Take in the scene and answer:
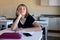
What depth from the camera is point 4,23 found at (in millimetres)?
4543

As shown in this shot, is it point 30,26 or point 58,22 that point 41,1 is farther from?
point 30,26

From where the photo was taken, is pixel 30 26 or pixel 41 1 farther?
pixel 41 1

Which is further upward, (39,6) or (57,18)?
(39,6)

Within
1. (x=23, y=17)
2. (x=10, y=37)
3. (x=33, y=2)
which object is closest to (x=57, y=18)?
(x=33, y=2)

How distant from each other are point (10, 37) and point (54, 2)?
4.82 metres

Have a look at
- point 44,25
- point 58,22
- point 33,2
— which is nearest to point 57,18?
point 58,22

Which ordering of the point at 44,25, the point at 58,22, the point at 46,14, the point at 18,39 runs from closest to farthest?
the point at 18,39, the point at 44,25, the point at 58,22, the point at 46,14

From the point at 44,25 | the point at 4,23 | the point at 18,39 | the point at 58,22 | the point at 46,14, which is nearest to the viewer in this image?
the point at 18,39

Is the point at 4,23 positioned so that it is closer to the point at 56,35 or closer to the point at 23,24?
the point at 23,24

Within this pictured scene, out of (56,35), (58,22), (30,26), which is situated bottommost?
(56,35)

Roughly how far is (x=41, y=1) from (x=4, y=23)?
8.15ft

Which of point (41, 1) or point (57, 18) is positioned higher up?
point (41, 1)

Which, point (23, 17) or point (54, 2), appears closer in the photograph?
point (23, 17)

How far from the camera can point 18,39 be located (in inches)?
68.8
